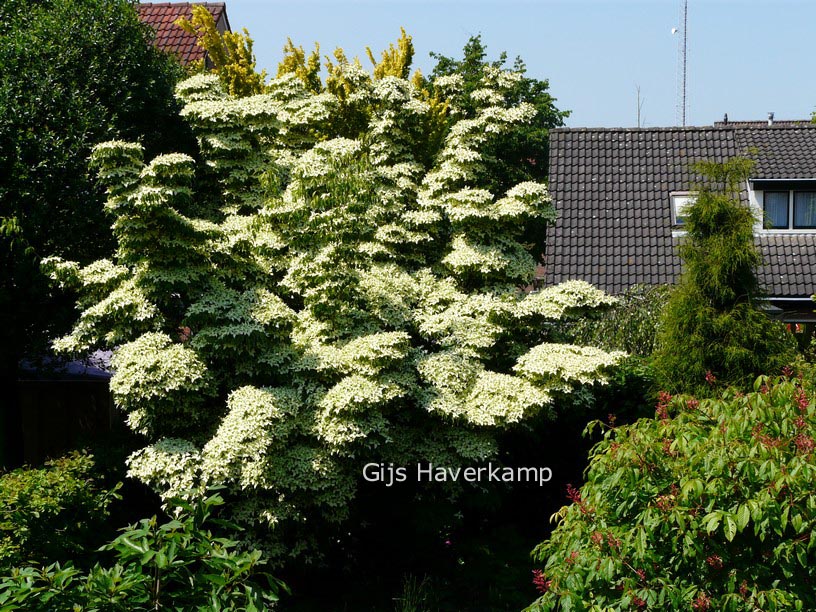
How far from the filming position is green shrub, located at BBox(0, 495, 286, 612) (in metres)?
4.38

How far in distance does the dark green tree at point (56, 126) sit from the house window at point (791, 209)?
1350cm

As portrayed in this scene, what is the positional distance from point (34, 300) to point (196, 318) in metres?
3.65

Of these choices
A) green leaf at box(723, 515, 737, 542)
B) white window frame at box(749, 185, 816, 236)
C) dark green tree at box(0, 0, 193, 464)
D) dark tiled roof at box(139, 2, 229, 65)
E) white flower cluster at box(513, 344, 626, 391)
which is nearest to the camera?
green leaf at box(723, 515, 737, 542)

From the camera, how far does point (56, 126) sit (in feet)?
38.6

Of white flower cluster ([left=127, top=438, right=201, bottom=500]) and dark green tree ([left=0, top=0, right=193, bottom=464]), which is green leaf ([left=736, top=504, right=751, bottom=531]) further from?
dark green tree ([left=0, top=0, right=193, bottom=464])

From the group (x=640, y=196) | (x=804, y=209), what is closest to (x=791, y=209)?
(x=804, y=209)

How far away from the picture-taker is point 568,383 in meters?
9.86

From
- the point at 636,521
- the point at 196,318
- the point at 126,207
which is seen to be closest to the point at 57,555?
the point at 196,318

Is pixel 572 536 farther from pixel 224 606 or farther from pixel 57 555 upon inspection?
pixel 57 555

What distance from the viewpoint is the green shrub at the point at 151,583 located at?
438 cm

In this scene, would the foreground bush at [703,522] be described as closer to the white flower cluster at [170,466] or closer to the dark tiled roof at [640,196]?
the white flower cluster at [170,466]

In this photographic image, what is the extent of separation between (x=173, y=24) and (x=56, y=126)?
12172 mm

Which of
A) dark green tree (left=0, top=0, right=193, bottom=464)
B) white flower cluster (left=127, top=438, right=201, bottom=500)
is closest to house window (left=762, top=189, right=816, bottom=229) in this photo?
dark green tree (left=0, top=0, right=193, bottom=464)

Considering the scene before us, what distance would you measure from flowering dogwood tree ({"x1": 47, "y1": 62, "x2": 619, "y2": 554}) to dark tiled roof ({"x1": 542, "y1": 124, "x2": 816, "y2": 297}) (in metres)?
7.75
